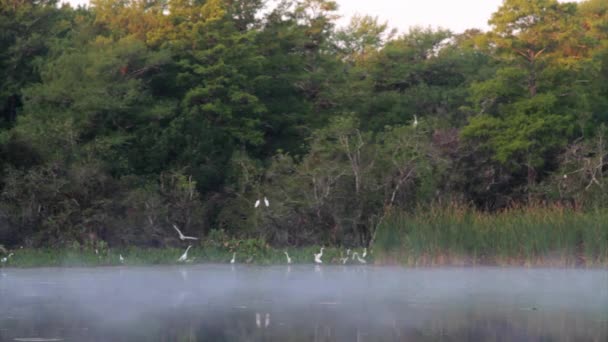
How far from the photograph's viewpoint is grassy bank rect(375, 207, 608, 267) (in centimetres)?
1925

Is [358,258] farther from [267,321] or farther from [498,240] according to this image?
[267,321]

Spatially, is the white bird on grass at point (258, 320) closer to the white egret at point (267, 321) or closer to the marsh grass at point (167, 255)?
the white egret at point (267, 321)

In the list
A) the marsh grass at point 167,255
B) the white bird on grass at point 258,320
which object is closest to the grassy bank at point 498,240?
the marsh grass at point 167,255

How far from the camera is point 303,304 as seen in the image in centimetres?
1355

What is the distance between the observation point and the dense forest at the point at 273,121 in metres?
23.1

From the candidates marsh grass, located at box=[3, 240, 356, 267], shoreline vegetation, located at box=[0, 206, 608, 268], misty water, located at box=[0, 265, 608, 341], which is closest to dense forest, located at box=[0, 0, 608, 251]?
marsh grass, located at box=[3, 240, 356, 267]

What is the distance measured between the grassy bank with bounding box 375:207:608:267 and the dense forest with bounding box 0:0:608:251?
1.83 metres

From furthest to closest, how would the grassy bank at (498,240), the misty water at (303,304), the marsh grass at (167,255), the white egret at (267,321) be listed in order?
the marsh grass at (167,255) → the grassy bank at (498,240) → the white egret at (267,321) → the misty water at (303,304)

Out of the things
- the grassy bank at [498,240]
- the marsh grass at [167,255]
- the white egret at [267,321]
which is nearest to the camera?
the white egret at [267,321]

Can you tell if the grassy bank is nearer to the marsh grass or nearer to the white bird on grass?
the marsh grass

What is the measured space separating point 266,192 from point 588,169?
775cm

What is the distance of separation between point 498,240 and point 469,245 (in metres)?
0.55

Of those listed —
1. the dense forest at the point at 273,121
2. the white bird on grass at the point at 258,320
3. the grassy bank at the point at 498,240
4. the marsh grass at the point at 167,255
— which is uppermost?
the dense forest at the point at 273,121

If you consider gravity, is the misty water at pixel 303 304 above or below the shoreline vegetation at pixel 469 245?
below
